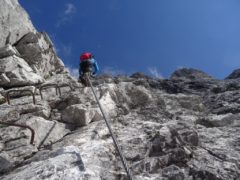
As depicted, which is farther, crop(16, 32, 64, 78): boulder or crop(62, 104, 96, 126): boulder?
crop(16, 32, 64, 78): boulder

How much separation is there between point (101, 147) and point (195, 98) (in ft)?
29.8

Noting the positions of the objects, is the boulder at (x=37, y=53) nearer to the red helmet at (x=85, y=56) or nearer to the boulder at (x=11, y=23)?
the boulder at (x=11, y=23)

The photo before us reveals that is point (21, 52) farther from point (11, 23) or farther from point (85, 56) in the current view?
point (85, 56)

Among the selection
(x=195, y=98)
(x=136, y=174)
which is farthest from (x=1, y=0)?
(x=136, y=174)

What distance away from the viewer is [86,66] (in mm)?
16156

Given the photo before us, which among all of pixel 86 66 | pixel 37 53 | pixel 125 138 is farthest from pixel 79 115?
pixel 37 53

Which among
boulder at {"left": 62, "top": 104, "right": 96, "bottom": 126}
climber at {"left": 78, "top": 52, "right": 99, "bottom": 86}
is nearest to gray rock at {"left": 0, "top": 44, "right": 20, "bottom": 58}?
climber at {"left": 78, "top": 52, "right": 99, "bottom": 86}

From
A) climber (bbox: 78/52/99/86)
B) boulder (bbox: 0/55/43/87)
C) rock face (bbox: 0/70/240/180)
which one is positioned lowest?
rock face (bbox: 0/70/240/180)

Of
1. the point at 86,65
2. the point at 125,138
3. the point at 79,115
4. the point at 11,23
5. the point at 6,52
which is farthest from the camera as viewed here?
the point at 11,23

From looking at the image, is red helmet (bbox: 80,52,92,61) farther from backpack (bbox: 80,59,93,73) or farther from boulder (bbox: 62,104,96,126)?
boulder (bbox: 62,104,96,126)

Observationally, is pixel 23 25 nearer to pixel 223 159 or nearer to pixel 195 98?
pixel 195 98

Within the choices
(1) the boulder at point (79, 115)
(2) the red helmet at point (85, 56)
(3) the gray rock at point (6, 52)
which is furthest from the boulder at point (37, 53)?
(1) the boulder at point (79, 115)

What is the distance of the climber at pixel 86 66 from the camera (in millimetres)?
16062

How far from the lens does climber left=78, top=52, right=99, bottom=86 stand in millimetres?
16062
